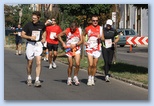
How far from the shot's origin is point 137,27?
50531mm

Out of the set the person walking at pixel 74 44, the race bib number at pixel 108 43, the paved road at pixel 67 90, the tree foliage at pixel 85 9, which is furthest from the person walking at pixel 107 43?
the tree foliage at pixel 85 9

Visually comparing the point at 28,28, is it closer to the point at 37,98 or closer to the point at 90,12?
the point at 37,98

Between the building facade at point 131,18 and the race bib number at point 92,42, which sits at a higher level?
the building facade at point 131,18

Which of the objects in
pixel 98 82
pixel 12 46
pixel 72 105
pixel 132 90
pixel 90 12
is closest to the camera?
pixel 72 105

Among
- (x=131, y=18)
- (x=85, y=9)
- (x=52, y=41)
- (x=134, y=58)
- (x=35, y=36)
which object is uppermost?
(x=85, y=9)

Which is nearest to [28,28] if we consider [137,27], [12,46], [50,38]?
[50,38]

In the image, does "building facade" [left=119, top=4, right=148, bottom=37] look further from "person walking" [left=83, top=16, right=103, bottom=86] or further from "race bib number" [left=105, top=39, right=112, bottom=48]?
"person walking" [left=83, top=16, right=103, bottom=86]

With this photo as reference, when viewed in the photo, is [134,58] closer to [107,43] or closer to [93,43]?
[107,43]

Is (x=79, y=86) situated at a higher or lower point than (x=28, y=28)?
lower

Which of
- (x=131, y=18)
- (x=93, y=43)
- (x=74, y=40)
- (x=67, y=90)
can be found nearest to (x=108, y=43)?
(x=93, y=43)

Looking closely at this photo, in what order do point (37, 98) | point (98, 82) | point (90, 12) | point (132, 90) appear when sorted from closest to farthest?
point (37, 98) < point (132, 90) < point (98, 82) < point (90, 12)

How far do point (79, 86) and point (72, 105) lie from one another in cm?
296

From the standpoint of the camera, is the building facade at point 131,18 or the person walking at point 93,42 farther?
the building facade at point 131,18

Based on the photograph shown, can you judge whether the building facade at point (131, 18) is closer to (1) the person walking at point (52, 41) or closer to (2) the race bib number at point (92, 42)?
(1) the person walking at point (52, 41)
